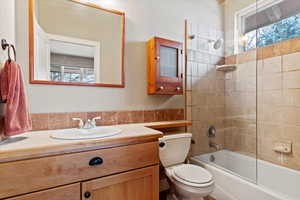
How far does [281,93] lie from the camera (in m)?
1.72

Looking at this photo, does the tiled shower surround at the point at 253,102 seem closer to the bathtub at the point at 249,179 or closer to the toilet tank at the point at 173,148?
the bathtub at the point at 249,179

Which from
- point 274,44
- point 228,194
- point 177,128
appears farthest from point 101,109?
point 274,44

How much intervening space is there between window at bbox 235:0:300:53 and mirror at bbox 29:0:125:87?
1.65 metres

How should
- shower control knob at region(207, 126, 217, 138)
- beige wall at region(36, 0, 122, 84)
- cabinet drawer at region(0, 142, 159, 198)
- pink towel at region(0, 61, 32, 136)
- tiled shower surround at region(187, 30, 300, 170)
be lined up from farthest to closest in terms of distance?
shower control knob at region(207, 126, 217, 138)
tiled shower surround at region(187, 30, 300, 170)
beige wall at region(36, 0, 122, 84)
pink towel at region(0, 61, 32, 136)
cabinet drawer at region(0, 142, 159, 198)

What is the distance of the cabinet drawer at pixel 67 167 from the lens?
763 mm

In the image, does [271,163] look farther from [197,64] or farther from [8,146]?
→ [8,146]

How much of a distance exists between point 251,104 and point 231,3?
1.52 metres

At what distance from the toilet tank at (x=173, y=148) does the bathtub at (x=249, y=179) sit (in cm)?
41

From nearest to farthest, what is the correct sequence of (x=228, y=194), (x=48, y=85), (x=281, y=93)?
(x=48, y=85) < (x=228, y=194) < (x=281, y=93)

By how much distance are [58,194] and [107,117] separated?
2.53 ft

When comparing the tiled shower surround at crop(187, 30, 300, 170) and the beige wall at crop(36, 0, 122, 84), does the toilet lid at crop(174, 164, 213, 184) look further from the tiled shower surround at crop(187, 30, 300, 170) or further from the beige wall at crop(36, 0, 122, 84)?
the beige wall at crop(36, 0, 122, 84)

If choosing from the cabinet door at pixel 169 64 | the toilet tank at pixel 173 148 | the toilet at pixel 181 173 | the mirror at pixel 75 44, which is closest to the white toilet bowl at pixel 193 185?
the toilet at pixel 181 173

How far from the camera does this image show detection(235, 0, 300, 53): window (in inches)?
66.2

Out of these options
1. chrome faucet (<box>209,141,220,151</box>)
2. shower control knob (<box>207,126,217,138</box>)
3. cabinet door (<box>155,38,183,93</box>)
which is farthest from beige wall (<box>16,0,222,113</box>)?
chrome faucet (<box>209,141,220,151</box>)
